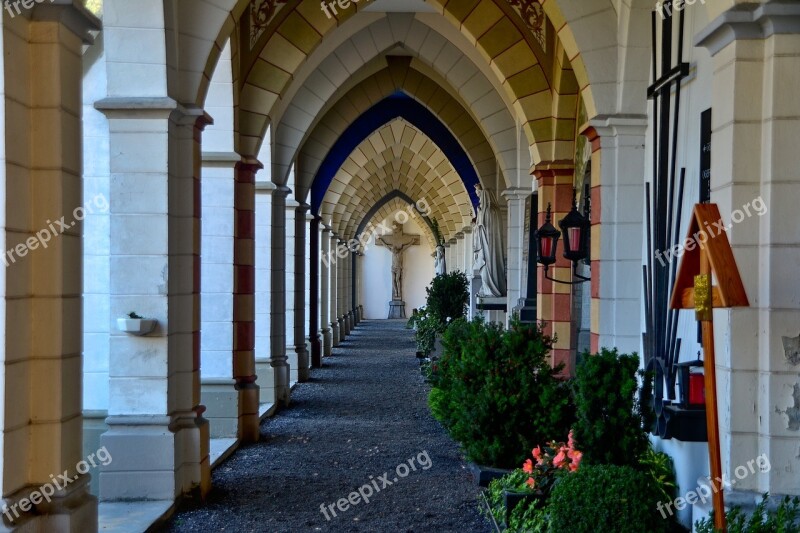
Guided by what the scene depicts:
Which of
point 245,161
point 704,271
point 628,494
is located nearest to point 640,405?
point 628,494

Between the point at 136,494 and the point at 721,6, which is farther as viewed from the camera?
the point at 136,494

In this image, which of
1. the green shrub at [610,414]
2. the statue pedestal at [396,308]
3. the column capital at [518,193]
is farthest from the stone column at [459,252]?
the green shrub at [610,414]

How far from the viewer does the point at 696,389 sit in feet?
13.0

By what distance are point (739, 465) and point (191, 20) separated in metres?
4.33

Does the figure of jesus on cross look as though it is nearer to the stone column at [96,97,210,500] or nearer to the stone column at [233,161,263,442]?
the stone column at [233,161,263,442]

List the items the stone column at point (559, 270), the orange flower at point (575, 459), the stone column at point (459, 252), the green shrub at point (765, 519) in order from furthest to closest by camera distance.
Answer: the stone column at point (459, 252) < the stone column at point (559, 270) < the orange flower at point (575, 459) < the green shrub at point (765, 519)

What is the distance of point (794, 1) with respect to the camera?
346 centimetres

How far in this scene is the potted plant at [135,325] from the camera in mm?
5555

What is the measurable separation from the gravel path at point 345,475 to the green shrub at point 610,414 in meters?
1.06

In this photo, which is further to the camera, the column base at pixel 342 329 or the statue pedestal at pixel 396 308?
the statue pedestal at pixel 396 308

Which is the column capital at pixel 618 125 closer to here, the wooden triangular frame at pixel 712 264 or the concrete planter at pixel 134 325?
the wooden triangular frame at pixel 712 264

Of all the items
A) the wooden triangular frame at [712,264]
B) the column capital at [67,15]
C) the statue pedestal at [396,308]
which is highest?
the column capital at [67,15]

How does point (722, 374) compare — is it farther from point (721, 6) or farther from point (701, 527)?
point (721, 6)

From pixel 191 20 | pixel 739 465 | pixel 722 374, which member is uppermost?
pixel 191 20
